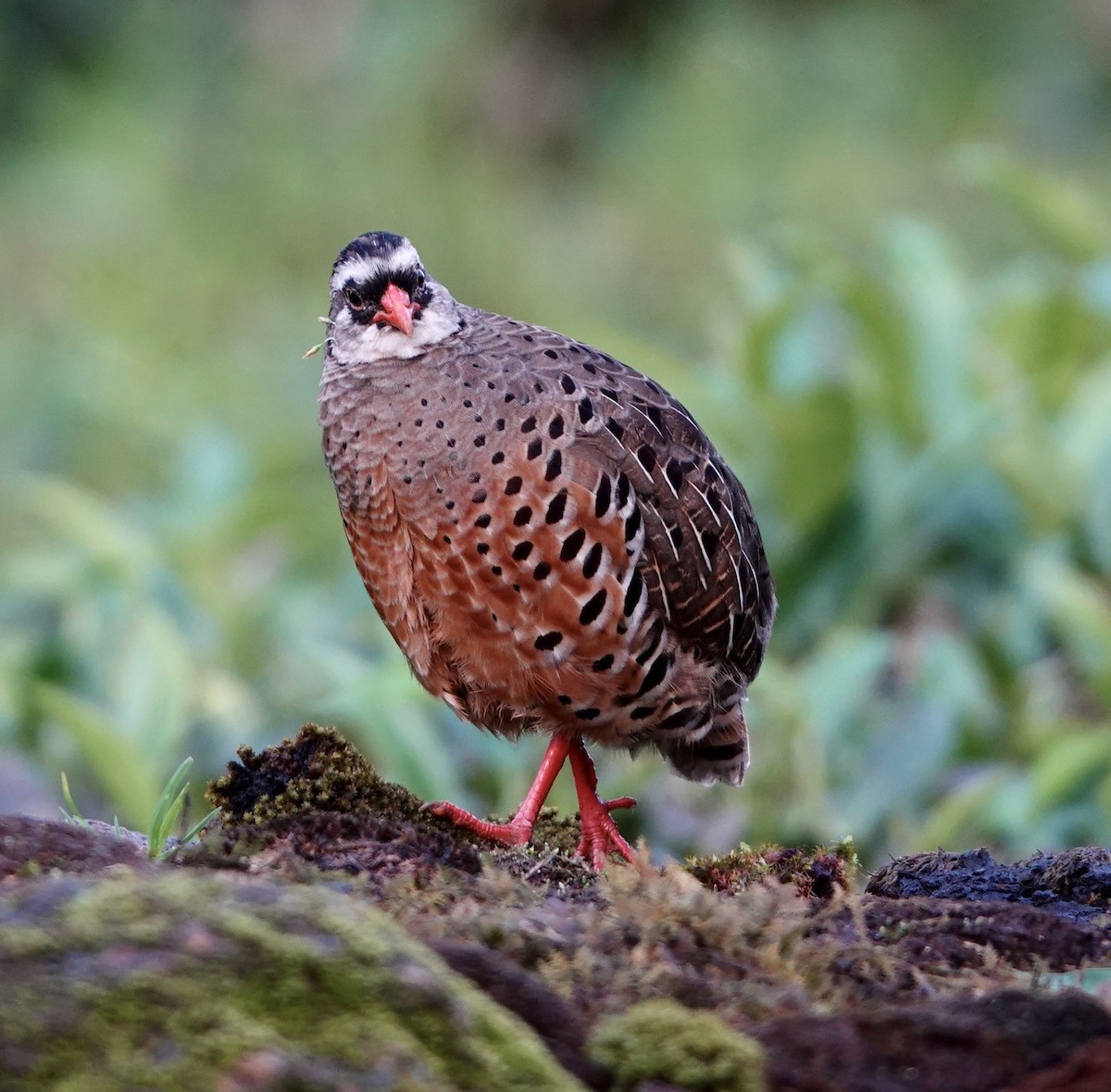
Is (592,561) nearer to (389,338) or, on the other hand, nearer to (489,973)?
(389,338)

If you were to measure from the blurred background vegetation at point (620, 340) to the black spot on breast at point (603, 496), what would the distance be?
208 cm

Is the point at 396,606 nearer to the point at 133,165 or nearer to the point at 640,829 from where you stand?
the point at 640,829

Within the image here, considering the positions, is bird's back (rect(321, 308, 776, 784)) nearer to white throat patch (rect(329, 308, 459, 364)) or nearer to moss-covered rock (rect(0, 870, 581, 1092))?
white throat patch (rect(329, 308, 459, 364))

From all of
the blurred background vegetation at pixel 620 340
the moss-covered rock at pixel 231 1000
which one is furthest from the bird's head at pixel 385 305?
the moss-covered rock at pixel 231 1000

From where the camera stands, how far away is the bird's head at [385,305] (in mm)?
5109

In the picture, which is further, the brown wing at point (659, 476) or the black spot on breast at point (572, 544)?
the brown wing at point (659, 476)

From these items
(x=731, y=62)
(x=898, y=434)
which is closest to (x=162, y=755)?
(x=898, y=434)

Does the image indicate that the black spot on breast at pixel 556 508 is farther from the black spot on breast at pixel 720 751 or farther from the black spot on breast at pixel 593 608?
the black spot on breast at pixel 720 751

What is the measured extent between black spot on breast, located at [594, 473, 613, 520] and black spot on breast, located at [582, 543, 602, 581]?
9 centimetres

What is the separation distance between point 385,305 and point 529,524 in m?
0.88

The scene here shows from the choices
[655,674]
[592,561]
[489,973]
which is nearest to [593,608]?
[592,561]

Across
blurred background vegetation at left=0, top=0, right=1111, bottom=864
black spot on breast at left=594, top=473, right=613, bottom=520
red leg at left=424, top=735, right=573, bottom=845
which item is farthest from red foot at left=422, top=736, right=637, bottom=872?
blurred background vegetation at left=0, top=0, right=1111, bottom=864

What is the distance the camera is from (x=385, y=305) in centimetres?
512

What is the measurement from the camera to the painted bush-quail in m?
4.72
